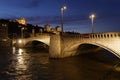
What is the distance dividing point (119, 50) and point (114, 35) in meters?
2.27

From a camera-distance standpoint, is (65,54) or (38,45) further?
(38,45)

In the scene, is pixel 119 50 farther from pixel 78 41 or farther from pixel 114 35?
pixel 78 41

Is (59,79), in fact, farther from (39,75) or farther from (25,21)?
(25,21)

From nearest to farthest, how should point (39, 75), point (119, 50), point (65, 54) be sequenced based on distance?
point (39, 75) < point (119, 50) < point (65, 54)

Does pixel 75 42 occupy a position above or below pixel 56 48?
above

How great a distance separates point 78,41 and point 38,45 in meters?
58.9

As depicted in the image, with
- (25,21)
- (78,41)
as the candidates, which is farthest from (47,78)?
(25,21)

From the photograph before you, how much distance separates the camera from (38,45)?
3789 inches

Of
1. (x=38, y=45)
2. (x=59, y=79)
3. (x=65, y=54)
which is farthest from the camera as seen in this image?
(x=38, y=45)

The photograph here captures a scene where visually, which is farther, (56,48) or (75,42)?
(56,48)

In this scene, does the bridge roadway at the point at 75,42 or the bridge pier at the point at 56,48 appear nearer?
the bridge roadway at the point at 75,42

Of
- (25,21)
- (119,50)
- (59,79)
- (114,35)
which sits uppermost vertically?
(25,21)

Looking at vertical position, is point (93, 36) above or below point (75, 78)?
above

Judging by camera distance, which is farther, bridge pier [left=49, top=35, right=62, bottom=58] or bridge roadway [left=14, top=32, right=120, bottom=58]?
bridge pier [left=49, top=35, right=62, bottom=58]
